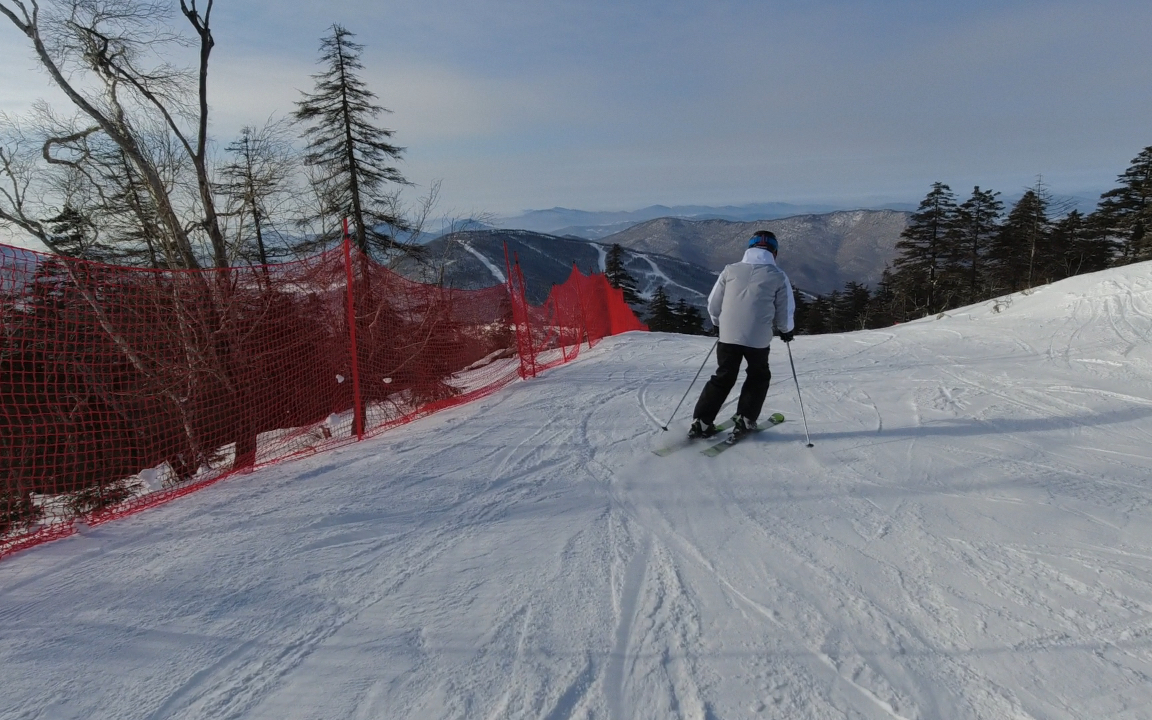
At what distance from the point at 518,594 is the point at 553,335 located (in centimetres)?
1235

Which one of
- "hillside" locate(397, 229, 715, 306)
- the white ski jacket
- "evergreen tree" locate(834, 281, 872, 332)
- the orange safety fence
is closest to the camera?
the white ski jacket

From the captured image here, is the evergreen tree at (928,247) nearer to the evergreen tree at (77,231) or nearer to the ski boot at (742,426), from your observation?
the ski boot at (742,426)

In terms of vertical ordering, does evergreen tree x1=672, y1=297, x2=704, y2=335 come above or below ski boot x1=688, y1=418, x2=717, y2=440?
below

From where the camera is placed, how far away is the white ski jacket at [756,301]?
15.3 feet

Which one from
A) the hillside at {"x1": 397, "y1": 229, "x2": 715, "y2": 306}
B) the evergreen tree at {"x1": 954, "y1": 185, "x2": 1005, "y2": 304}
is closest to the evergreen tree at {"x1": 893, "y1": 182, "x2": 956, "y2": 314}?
the evergreen tree at {"x1": 954, "y1": 185, "x2": 1005, "y2": 304}

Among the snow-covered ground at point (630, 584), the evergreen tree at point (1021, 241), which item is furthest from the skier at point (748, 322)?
the evergreen tree at point (1021, 241)

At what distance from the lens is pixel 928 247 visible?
146 feet

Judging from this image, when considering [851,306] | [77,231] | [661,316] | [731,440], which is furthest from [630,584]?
[851,306]

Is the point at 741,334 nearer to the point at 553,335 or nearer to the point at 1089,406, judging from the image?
the point at 1089,406

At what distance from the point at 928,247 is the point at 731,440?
4903 centimetres

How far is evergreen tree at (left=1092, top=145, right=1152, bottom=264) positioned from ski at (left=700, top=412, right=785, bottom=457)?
41.6 metres

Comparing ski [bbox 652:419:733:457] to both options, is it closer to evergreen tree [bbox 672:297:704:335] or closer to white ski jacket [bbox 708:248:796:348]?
white ski jacket [bbox 708:248:796:348]

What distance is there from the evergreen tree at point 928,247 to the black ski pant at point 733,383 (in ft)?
147

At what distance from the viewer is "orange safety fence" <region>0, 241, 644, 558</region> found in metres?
5.10
